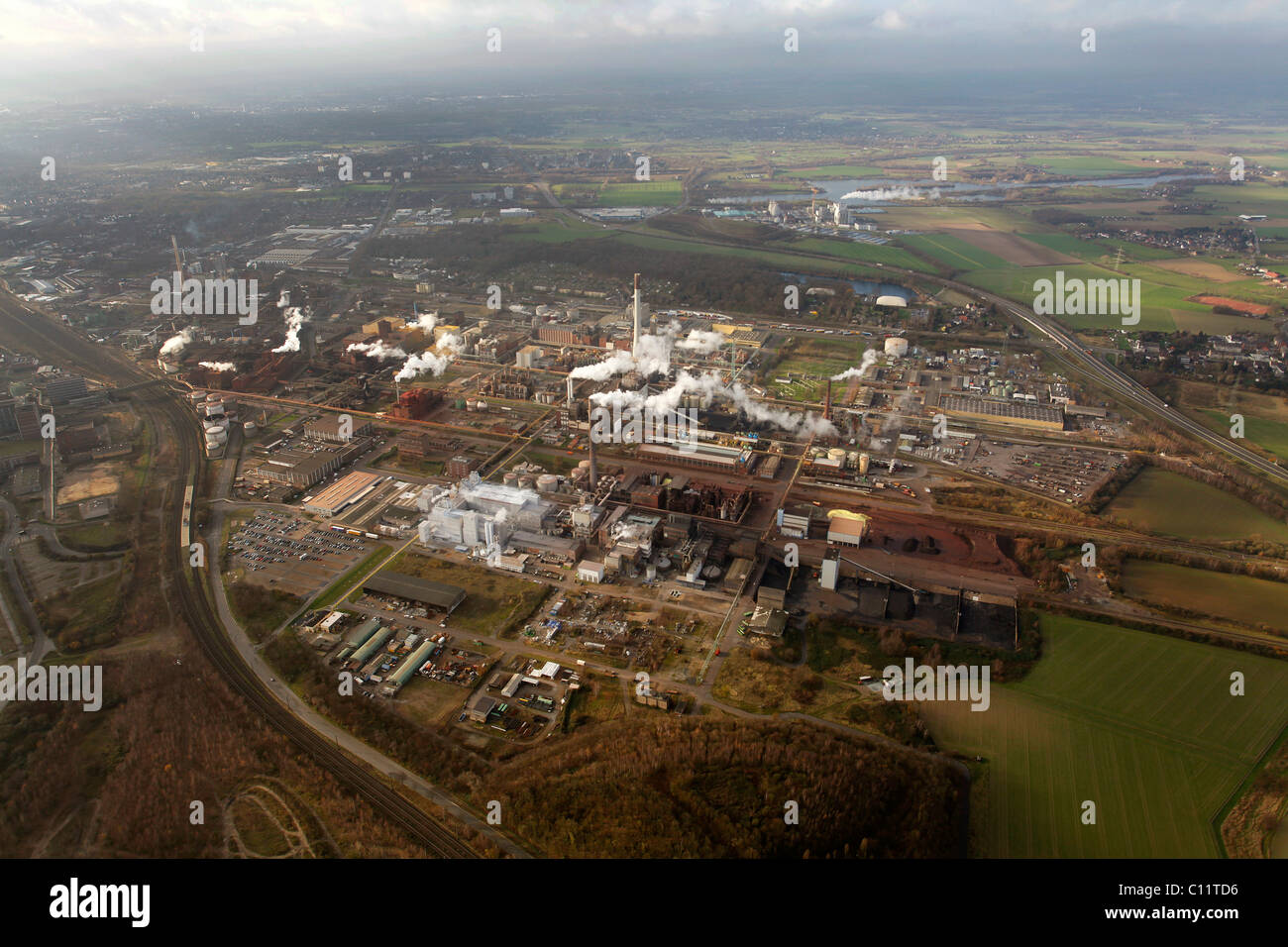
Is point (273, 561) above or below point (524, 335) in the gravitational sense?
below

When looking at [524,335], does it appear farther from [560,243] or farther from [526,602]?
[526,602]

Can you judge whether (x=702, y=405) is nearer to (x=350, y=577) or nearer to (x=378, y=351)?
(x=350, y=577)

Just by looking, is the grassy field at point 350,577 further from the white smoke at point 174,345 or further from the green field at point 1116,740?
the white smoke at point 174,345

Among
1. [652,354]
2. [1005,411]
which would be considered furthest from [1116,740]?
[652,354]

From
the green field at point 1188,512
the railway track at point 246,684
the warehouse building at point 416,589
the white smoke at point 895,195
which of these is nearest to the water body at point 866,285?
the green field at point 1188,512

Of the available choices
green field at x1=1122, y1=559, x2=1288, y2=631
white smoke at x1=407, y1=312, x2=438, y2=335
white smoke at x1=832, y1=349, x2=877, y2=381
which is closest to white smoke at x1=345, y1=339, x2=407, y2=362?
white smoke at x1=407, y1=312, x2=438, y2=335

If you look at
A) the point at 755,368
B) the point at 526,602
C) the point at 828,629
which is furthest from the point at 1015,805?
the point at 755,368

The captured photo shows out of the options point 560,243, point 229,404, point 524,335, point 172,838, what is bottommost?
point 172,838


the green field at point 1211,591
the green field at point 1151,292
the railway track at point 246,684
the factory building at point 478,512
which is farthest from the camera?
the green field at point 1151,292
